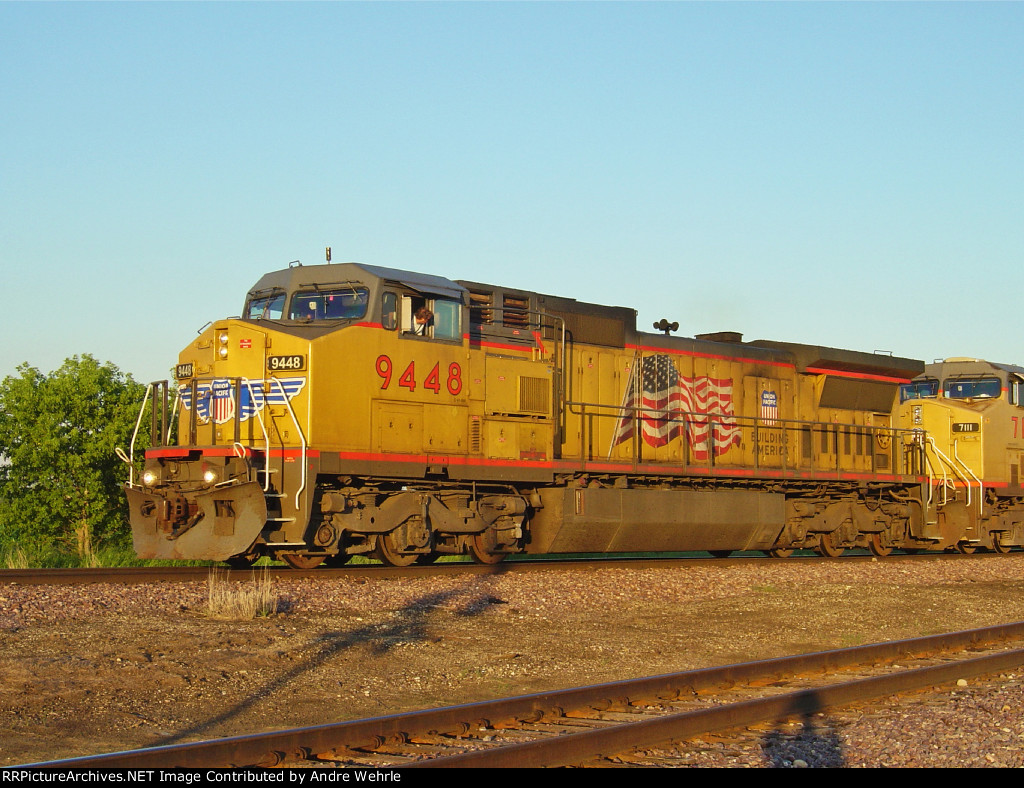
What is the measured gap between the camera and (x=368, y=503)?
12.7m

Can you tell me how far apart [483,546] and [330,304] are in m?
3.72

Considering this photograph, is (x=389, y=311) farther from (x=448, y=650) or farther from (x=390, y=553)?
(x=448, y=650)

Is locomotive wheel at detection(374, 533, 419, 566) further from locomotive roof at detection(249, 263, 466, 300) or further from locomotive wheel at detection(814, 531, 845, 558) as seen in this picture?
locomotive wheel at detection(814, 531, 845, 558)

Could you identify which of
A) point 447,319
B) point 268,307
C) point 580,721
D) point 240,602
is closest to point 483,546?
point 447,319

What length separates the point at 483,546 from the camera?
1420 cm

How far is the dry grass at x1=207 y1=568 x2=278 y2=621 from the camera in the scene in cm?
912

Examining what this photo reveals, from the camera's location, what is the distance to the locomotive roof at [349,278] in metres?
12.9

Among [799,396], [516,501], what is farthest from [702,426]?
[516,501]

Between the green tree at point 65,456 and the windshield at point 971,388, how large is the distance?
16.5 m

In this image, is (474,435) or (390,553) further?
(474,435)

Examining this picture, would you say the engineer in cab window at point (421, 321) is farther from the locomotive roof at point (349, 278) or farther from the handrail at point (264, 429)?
the handrail at point (264, 429)

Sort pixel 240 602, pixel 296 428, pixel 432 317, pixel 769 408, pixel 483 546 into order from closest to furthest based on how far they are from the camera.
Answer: pixel 240 602 < pixel 296 428 < pixel 432 317 < pixel 483 546 < pixel 769 408

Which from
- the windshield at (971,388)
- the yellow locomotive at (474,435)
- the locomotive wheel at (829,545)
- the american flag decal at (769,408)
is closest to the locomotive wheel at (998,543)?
the windshield at (971,388)

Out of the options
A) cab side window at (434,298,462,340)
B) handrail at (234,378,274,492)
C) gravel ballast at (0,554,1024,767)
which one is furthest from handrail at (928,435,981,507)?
handrail at (234,378,274,492)
